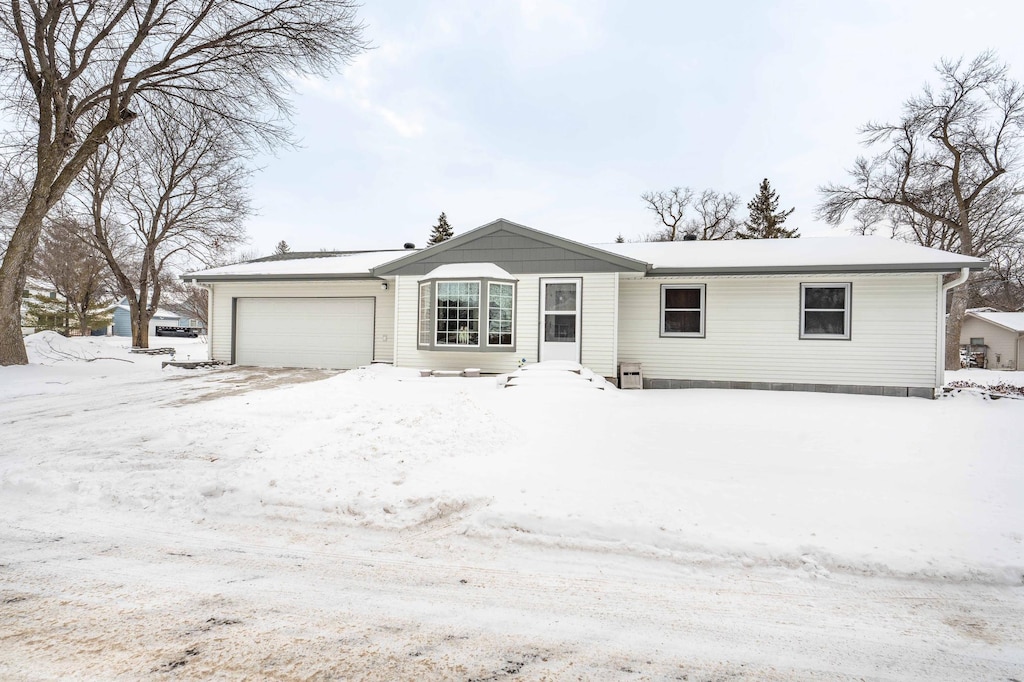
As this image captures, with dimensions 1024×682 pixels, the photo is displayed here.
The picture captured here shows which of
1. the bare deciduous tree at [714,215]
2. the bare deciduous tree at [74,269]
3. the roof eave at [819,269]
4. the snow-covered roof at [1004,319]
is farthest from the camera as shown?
the bare deciduous tree at [714,215]

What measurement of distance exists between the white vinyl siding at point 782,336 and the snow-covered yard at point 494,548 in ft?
13.4

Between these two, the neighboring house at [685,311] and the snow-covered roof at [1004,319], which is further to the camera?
the snow-covered roof at [1004,319]

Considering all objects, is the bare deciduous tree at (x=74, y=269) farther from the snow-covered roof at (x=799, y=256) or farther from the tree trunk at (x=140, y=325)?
the snow-covered roof at (x=799, y=256)

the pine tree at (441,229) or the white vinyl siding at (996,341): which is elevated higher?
the pine tree at (441,229)

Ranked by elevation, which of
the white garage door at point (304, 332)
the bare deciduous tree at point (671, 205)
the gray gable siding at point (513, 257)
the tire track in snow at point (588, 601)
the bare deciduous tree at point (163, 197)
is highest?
the bare deciduous tree at point (671, 205)

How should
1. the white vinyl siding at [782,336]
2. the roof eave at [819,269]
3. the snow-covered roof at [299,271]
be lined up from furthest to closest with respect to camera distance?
the snow-covered roof at [299,271] < the white vinyl siding at [782,336] < the roof eave at [819,269]

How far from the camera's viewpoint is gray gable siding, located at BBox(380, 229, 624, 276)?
11008mm

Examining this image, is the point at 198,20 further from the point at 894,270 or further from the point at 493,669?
the point at 894,270

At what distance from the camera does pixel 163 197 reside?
21.2 m

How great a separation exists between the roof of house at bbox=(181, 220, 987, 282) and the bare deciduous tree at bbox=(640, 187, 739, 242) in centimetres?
2212

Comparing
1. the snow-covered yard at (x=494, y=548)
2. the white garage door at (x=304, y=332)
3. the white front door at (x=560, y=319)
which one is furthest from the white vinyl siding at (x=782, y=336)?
the white garage door at (x=304, y=332)

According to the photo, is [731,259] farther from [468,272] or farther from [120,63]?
[120,63]

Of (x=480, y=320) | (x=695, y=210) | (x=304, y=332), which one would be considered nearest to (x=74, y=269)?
(x=304, y=332)

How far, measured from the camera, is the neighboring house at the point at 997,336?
88.4 ft
